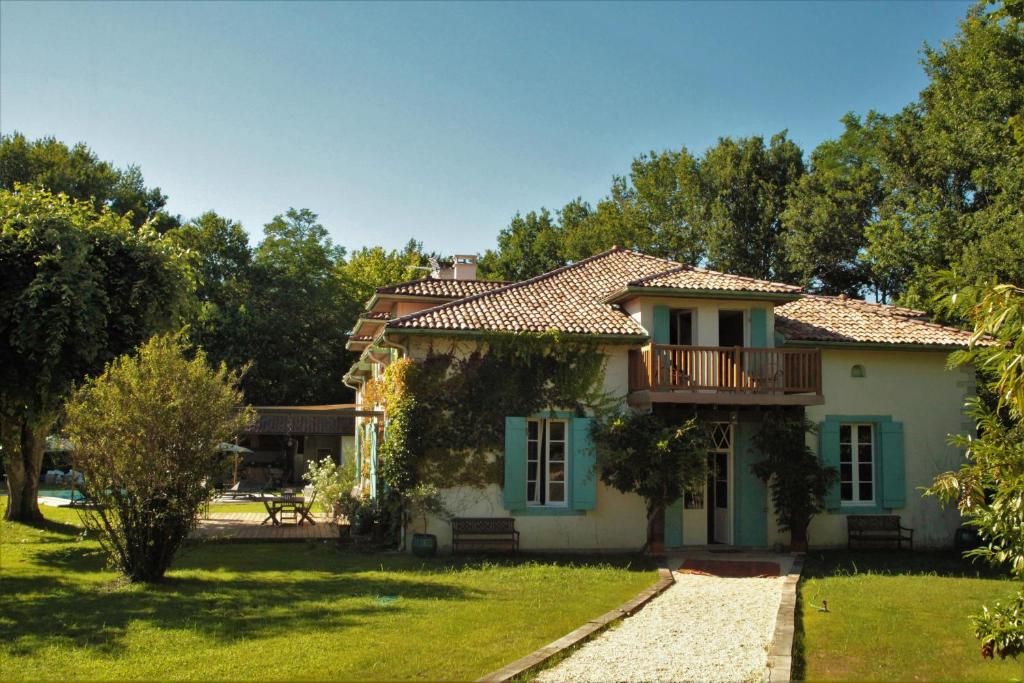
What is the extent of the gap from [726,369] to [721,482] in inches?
107

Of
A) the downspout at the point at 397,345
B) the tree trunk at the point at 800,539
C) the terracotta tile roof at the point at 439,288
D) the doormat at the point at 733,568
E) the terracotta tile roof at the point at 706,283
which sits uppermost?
the terracotta tile roof at the point at 439,288

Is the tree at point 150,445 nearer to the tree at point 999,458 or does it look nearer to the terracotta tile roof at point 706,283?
the terracotta tile roof at point 706,283

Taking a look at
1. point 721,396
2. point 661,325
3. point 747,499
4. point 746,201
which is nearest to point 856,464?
point 747,499

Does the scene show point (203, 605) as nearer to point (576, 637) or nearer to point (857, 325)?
point (576, 637)

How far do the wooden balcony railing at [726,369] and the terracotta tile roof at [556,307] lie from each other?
2.58 feet

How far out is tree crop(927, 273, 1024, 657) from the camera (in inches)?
203

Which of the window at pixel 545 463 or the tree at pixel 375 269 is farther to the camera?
the tree at pixel 375 269

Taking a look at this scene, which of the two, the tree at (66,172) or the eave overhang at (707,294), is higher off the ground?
the tree at (66,172)

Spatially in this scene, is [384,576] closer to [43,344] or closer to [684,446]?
[684,446]

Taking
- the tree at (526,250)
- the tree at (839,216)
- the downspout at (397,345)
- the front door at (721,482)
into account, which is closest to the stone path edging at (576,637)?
the front door at (721,482)

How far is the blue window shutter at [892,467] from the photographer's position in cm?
1702

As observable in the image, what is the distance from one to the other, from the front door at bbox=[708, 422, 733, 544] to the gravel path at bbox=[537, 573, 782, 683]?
14.2ft

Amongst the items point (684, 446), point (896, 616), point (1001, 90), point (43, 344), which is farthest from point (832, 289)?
point (43, 344)

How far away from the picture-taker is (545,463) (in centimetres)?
1603
